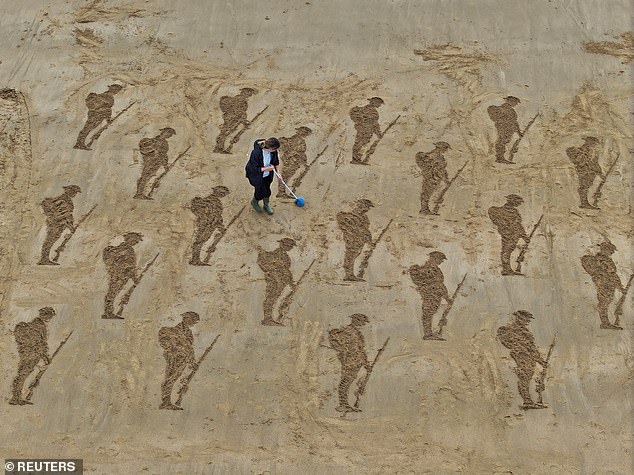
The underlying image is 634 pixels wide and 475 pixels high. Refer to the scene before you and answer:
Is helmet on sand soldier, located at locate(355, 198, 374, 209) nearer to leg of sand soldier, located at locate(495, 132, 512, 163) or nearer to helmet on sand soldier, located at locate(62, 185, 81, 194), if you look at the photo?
leg of sand soldier, located at locate(495, 132, 512, 163)

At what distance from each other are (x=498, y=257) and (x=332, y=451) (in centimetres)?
339

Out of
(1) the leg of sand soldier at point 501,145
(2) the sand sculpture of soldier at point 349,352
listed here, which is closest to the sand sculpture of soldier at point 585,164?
(1) the leg of sand soldier at point 501,145

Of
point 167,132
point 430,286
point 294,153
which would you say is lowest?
point 430,286

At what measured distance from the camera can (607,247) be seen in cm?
859

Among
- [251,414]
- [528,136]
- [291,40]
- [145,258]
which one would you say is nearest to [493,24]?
[528,136]

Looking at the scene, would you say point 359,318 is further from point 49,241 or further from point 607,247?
point 49,241

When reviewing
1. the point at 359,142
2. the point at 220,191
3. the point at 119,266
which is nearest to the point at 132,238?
the point at 119,266

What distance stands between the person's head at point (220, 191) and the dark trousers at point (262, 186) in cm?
61

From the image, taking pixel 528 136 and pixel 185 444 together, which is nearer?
pixel 185 444

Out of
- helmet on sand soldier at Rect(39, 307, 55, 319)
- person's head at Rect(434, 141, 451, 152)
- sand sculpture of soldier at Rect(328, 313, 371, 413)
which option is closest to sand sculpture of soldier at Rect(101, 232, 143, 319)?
helmet on sand soldier at Rect(39, 307, 55, 319)

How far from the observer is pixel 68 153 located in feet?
30.8

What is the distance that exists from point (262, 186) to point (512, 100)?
441 cm

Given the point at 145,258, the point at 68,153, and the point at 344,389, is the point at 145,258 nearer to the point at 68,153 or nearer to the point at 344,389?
the point at 68,153

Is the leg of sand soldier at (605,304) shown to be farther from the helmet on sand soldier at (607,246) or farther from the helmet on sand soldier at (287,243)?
the helmet on sand soldier at (287,243)
